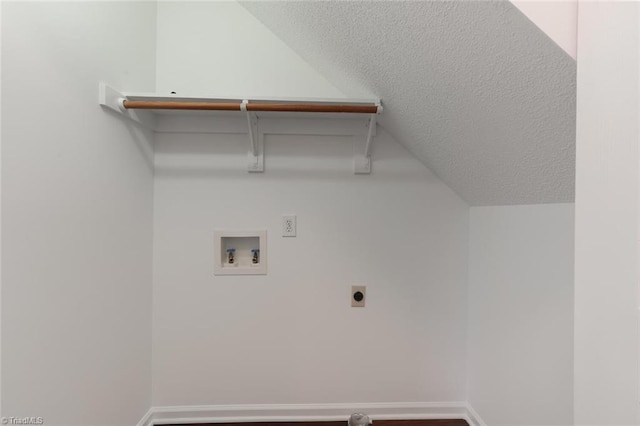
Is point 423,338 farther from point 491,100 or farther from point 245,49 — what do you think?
point 245,49

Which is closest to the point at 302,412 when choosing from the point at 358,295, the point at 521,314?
the point at 358,295

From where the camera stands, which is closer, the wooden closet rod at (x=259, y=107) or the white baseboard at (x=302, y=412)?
the wooden closet rod at (x=259, y=107)

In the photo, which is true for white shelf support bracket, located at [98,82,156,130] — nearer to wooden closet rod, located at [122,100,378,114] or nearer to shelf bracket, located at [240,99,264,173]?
wooden closet rod, located at [122,100,378,114]

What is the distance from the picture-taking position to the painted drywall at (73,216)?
2.53ft

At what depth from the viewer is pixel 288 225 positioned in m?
1.48

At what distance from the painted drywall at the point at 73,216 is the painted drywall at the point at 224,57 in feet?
0.40

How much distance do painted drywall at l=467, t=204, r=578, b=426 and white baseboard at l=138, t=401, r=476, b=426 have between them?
17cm

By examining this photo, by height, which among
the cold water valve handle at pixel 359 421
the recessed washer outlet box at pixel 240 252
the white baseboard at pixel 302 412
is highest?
the recessed washer outlet box at pixel 240 252

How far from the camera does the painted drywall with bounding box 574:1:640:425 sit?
17.6 inches

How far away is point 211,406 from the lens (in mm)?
1475

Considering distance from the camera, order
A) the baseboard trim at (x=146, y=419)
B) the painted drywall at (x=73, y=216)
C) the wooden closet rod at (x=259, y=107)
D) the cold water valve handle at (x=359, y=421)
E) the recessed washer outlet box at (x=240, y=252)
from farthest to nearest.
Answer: the recessed washer outlet box at (x=240, y=252)
the baseboard trim at (x=146, y=419)
the wooden closet rod at (x=259, y=107)
the cold water valve handle at (x=359, y=421)
the painted drywall at (x=73, y=216)

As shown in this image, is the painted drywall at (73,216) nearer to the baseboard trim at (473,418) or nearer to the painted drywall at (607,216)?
the painted drywall at (607,216)

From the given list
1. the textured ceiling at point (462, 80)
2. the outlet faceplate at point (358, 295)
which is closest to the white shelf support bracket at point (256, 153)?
the textured ceiling at point (462, 80)

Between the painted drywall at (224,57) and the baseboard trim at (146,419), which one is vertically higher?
the painted drywall at (224,57)
